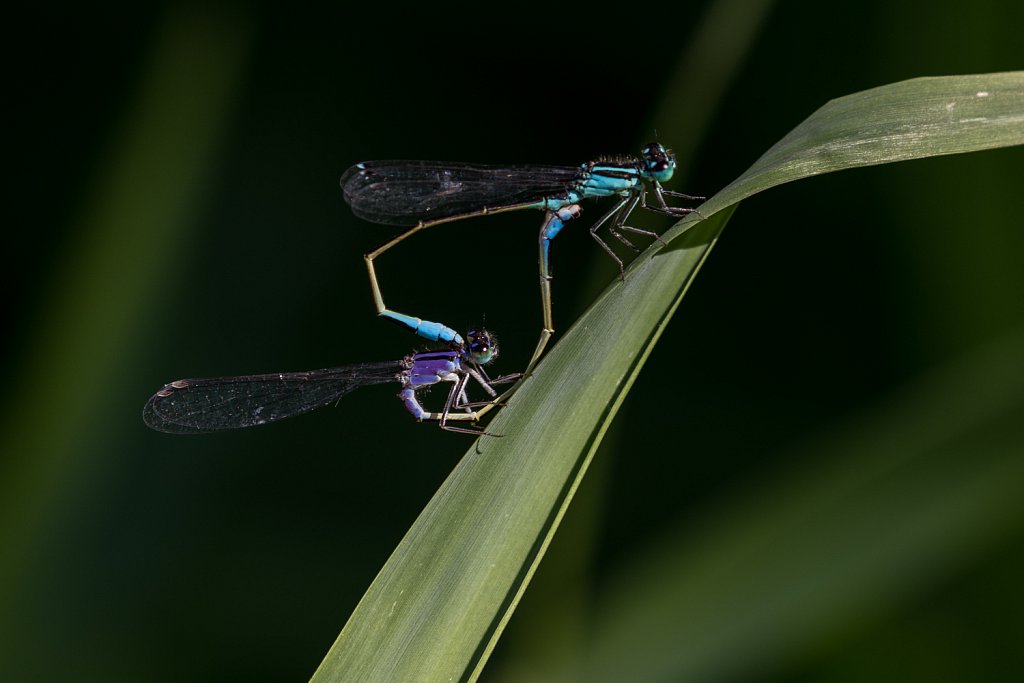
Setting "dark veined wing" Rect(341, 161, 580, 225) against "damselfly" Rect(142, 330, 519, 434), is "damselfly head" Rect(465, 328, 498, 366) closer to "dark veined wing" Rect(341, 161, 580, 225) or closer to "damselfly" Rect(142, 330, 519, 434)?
"damselfly" Rect(142, 330, 519, 434)

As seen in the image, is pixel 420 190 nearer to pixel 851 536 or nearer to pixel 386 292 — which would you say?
pixel 386 292

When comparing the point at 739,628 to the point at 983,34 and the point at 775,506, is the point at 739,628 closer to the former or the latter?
the point at 775,506

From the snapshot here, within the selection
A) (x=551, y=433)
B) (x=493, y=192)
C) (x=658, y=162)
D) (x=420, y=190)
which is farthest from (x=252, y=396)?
(x=551, y=433)

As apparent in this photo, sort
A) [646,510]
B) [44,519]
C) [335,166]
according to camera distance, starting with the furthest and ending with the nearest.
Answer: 1. [335,166]
2. [646,510]
3. [44,519]

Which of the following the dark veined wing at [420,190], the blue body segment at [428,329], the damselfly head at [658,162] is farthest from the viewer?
the dark veined wing at [420,190]

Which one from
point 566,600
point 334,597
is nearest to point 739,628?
point 566,600

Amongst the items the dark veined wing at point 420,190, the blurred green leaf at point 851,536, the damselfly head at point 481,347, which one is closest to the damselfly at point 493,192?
the dark veined wing at point 420,190

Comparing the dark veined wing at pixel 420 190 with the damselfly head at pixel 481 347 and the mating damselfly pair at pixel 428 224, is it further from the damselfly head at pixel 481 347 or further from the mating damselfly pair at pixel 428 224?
the damselfly head at pixel 481 347
